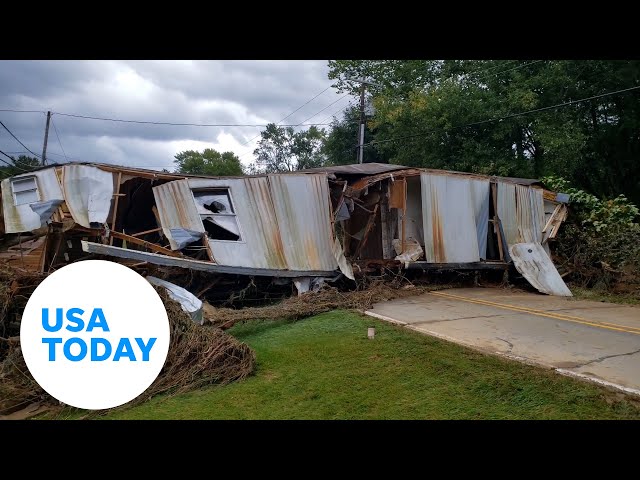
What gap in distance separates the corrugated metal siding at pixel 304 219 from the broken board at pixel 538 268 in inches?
185

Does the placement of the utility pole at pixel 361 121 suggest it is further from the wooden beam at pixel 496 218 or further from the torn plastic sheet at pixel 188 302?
the torn plastic sheet at pixel 188 302

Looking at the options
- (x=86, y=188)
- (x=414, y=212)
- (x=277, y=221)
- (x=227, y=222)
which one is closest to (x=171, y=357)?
(x=227, y=222)

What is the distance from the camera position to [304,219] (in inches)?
385

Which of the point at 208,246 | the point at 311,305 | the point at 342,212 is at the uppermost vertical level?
the point at 342,212

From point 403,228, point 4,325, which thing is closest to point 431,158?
point 403,228

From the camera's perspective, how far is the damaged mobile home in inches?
346

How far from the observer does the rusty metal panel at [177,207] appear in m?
9.30

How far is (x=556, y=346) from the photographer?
5074 millimetres

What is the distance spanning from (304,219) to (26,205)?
5.93m

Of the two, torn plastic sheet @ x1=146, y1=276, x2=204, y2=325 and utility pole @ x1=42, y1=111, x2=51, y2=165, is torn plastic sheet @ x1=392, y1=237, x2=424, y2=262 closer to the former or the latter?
torn plastic sheet @ x1=146, y1=276, x2=204, y2=325

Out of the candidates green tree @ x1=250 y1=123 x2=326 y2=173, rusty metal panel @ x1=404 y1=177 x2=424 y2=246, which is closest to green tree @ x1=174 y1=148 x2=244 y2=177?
green tree @ x1=250 y1=123 x2=326 y2=173

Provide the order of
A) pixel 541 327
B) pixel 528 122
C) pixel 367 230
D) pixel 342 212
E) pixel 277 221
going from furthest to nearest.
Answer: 1. pixel 528 122
2. pixel 367 230
3. pixel 342 212
4. pixel 277 221
5. pixel 541 327

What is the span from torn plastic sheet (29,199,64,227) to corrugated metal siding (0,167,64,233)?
637 millimetres

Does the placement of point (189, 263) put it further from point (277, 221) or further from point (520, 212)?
point (520, 212)
